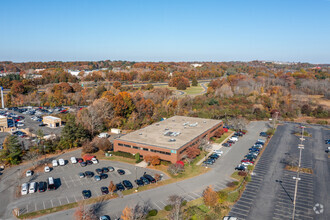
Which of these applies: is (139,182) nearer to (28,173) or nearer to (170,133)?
(170,133)

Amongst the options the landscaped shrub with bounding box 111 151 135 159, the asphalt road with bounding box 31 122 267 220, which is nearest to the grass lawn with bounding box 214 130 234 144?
the asphalt road with bounding box 31 122 267 220

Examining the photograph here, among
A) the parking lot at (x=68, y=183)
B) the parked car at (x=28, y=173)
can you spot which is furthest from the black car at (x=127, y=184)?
the parked car at (x=28, y=173)

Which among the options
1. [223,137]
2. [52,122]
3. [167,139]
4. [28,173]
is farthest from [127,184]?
[52,122]

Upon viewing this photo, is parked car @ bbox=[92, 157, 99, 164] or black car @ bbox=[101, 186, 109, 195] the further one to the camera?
parked car @ bbox=[92, 157, 99, 164]

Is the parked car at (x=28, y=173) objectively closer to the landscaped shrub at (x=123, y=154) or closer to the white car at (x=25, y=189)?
the white car at (x=25, y=189)

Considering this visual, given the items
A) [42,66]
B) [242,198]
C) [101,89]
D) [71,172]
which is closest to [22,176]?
[71,172]

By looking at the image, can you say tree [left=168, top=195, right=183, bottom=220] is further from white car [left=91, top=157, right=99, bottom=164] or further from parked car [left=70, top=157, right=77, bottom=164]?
parked car [left=70, top=157, right=77, bottom=164]
